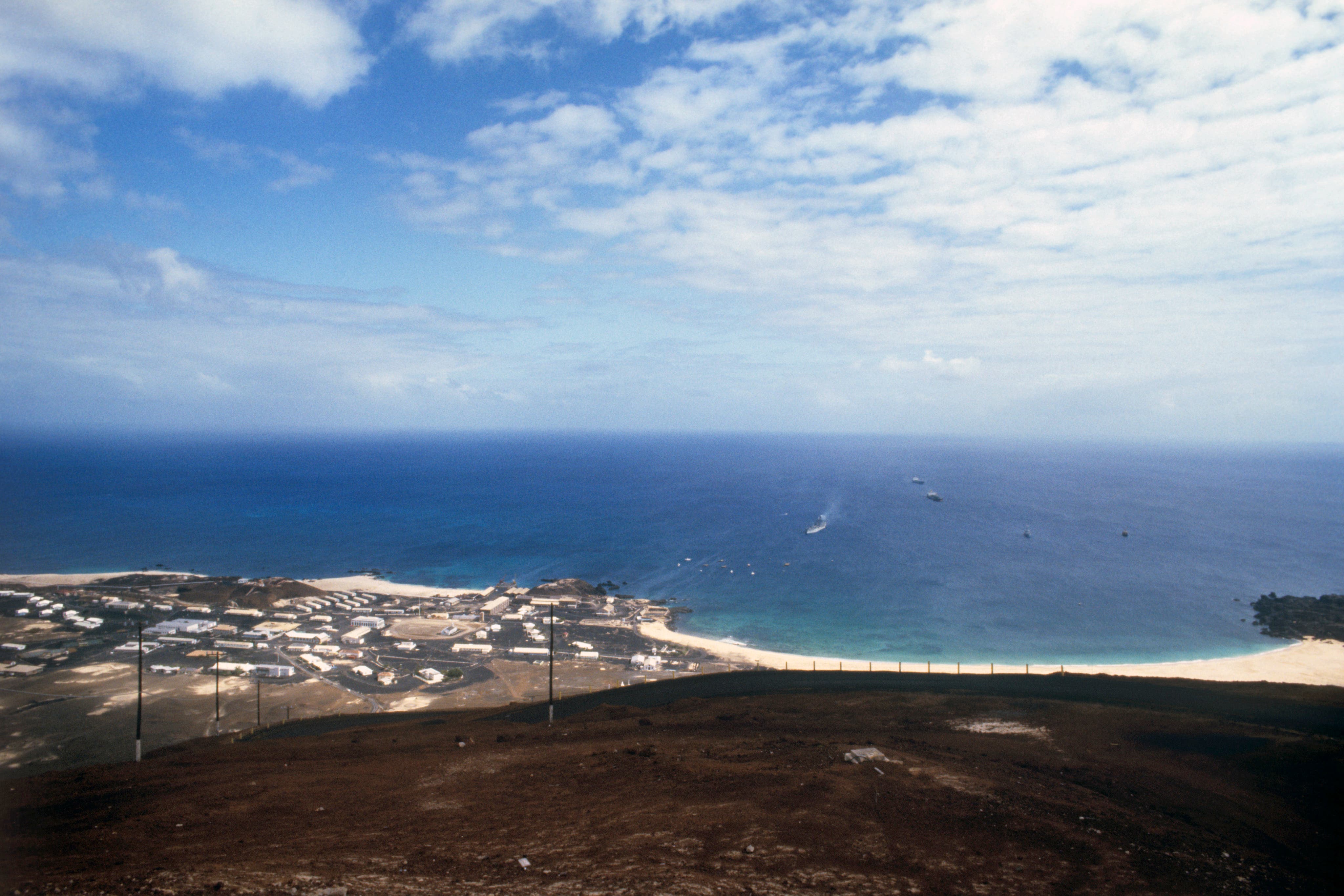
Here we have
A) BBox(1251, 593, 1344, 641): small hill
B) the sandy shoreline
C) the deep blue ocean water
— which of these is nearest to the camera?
BBox(1251, 593, 1344, 641): small hill

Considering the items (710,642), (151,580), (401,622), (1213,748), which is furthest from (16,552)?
(1213,748)

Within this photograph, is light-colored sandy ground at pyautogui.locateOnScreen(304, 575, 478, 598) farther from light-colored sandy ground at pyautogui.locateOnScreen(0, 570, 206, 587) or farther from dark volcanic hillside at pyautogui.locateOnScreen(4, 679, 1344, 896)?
dark volcanic hillside at pyautogui.locateOnScreen(4, 679, 1344, 896)

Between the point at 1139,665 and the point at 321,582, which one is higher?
the point at 321,582

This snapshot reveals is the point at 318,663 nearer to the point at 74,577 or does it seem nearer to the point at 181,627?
the point at 181,627

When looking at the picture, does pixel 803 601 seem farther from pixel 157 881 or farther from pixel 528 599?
A: pixel 157 881

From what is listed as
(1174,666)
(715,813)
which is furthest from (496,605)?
(1174,666)

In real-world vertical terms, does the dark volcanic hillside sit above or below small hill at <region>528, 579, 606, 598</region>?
above

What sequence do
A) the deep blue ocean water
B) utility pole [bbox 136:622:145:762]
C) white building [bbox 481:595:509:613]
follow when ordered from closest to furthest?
utility pole [bbox 136:622:145:762] < the deep blue ocean water < white building [bbox 481:595:509:613]

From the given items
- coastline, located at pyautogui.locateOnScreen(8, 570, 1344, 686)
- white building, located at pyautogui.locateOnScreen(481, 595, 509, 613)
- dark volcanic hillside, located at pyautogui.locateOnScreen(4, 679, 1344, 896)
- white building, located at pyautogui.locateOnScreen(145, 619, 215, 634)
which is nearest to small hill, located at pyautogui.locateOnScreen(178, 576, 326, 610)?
white building, located at pyautogui.locateOnScreen(145, 619, 215, 634)
